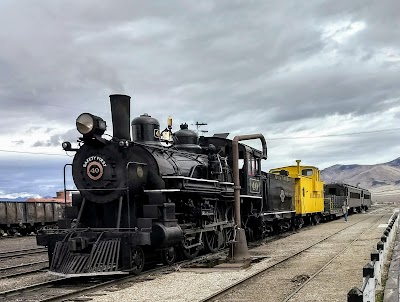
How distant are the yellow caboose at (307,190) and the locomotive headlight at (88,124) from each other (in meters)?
15.1

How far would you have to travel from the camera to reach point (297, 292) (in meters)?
8.25

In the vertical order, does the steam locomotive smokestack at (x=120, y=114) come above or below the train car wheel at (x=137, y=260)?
above

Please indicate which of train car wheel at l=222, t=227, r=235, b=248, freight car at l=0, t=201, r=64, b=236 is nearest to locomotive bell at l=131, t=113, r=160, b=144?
train car wheel at l=222, t=227, r=235, b=248

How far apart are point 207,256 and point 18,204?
1727cm

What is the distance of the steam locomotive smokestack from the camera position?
443 inches

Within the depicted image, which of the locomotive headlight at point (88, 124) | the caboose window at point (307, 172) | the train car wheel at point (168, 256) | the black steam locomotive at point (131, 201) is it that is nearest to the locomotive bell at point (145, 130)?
the black steam locomotive at point (131, 201)

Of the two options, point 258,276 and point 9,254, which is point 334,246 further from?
point 9,254

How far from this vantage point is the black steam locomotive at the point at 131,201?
10.3 meters

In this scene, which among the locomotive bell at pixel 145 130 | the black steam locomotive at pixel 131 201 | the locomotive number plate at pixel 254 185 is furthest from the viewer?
the locomotive number plate at pixel 254 185

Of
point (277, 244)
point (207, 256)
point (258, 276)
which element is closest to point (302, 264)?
point (258, 276)

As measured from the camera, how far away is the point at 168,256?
12234mm

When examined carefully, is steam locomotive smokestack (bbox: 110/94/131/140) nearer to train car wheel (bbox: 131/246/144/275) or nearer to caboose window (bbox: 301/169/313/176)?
train car wheel (bbox: 131/246/144/275)

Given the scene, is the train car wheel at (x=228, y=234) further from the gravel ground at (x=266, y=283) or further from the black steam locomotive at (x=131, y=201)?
the gravel ground at (x=266, y=283)

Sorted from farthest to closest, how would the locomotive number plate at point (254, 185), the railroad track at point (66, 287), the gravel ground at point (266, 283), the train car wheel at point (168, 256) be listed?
the locomotive number plate at point (254, 185)
the train car wheel at point (168, 256)
the railroad track at point (66, 287)
the gravel ground at point (266, 283)
